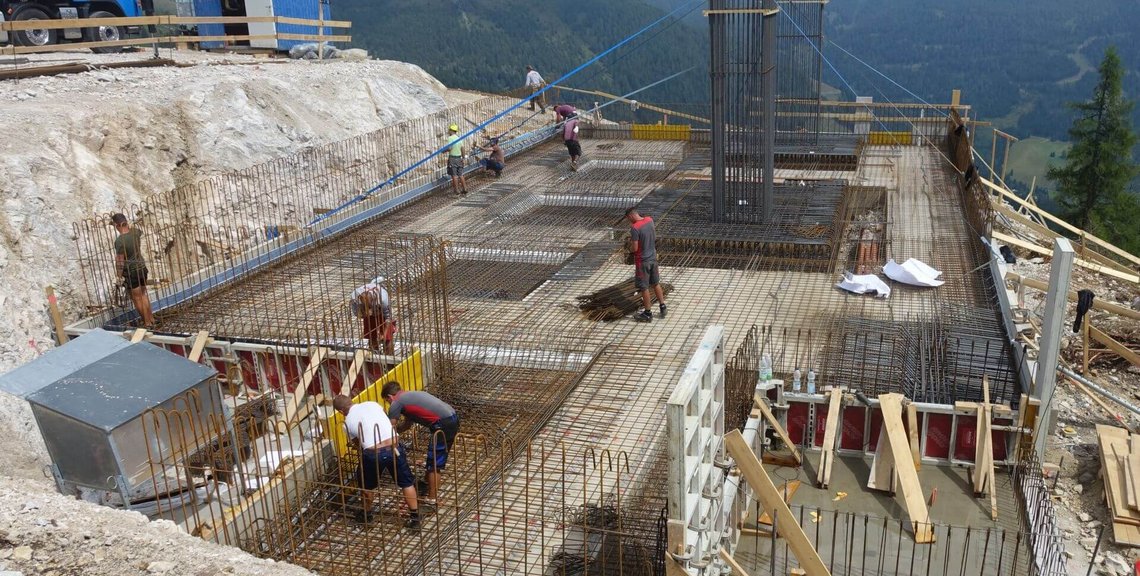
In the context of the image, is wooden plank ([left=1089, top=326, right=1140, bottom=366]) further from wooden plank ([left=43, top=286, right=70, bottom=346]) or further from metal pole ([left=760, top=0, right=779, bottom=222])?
wooden plank ([left=43, top=286, right=70, bottom=346])

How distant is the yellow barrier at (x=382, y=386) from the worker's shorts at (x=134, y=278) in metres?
3.36

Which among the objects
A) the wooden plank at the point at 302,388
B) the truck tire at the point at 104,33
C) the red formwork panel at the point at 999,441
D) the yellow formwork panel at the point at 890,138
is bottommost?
the red formwork panel at the point at 999,441

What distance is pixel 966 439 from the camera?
7.96 m

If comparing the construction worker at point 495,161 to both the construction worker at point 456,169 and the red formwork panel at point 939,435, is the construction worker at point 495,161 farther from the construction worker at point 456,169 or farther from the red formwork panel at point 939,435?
the red formwork panel at point 939,435

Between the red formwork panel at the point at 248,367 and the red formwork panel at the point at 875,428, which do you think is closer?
the red formwork panel at the point at 875,428

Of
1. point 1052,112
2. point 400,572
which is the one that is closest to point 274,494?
point 400,572

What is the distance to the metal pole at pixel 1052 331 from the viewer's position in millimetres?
7207

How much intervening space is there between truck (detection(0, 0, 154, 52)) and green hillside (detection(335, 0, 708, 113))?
29.7 meters

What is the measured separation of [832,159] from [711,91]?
5.57 metres

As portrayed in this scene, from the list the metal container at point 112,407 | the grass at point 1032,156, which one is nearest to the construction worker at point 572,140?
the metal container at point 112,407

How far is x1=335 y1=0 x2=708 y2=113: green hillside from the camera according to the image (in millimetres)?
53250

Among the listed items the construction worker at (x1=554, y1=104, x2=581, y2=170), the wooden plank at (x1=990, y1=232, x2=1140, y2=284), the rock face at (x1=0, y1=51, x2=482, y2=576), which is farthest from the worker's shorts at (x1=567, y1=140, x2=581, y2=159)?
the wooden plank at (x1=990, y1=232, x2=1140, y2=284)

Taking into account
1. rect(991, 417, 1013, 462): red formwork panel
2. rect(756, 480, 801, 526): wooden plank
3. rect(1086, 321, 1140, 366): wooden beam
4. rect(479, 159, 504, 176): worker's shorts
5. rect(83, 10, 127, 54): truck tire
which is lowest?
rect(756, 480, 801, 526): wooden plank

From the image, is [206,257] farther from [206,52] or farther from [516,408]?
[206,52]
